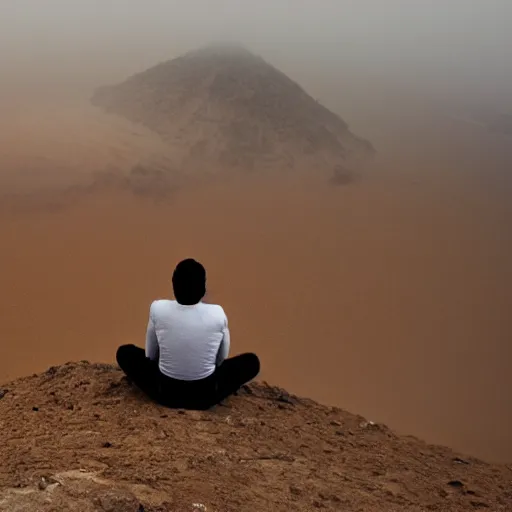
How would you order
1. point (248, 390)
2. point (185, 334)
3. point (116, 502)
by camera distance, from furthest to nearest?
point (248, 390), point (185, 334), point (116, 502)

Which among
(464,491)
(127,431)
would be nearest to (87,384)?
(127,431)

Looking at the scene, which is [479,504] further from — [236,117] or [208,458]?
[236,117]

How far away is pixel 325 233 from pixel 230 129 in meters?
3.68

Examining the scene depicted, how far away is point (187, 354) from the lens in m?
2.86

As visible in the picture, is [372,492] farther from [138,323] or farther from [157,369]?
[138,323]

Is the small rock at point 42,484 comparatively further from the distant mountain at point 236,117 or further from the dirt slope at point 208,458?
the distant mountain at point 236,117

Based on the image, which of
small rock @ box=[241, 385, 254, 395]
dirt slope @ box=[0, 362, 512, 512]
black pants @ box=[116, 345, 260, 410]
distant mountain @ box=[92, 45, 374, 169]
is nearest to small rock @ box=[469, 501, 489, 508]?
dirt slope @ box=[0, 362, 512, 512]

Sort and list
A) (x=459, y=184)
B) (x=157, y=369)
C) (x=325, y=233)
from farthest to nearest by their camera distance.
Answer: (x=459, y=184) → (x=325, y=233) → (x=157, y=369)

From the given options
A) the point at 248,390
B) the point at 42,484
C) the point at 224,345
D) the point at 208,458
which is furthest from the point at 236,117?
the point at 42,484

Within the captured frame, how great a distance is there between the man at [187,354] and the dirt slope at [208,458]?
0.15 meters

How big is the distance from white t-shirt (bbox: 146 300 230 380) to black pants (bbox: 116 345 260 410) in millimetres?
101

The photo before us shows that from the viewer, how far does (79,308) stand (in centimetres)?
685

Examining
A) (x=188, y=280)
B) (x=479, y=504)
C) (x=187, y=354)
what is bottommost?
(x=479, y=504)

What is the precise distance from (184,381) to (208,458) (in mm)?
426
